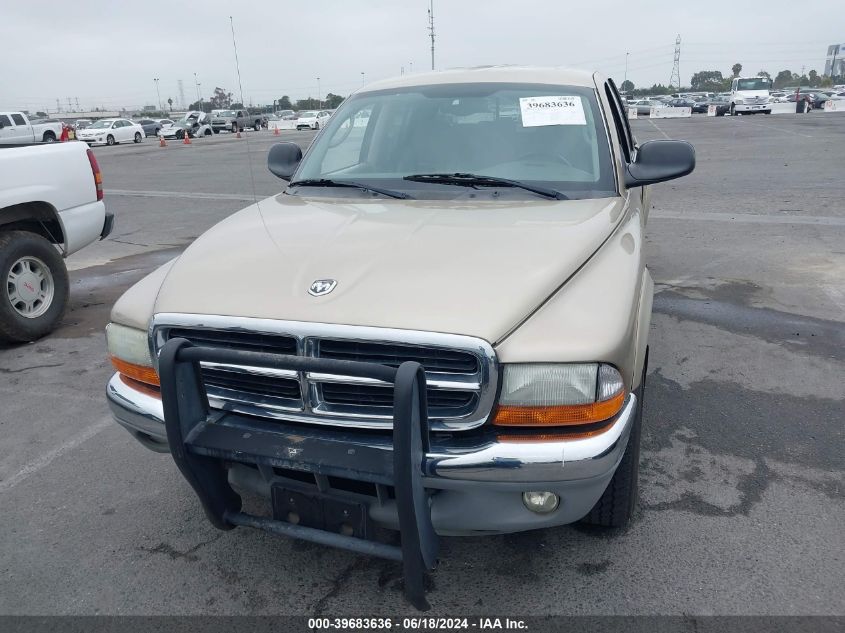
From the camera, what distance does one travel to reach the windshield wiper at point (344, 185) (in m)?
3.37

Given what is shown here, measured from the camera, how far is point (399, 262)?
8.39 ft

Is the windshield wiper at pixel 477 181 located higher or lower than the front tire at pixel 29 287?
higher

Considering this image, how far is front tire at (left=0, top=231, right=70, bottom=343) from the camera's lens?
532cm

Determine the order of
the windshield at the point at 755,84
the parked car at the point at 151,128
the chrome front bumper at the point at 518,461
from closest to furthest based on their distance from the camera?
the chrome front bumper at the point at 518,461 → the windshield at the point at 755,84 → the parked car at the point at 151,128

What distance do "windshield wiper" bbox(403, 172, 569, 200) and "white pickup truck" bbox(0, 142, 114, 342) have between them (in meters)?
3.56

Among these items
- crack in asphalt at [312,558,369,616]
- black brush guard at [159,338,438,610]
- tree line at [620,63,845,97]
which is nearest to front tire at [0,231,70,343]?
black brush guard at [159,338,438,610]

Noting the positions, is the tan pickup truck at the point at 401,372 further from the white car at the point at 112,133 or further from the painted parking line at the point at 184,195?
the white car at the point at 112,133

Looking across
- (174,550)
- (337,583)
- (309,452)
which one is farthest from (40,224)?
(309,452)

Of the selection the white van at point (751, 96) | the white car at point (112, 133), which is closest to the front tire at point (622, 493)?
the white car at point (112, 133)

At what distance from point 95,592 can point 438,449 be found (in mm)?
1549

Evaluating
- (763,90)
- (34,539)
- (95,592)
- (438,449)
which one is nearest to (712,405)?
(438,449)

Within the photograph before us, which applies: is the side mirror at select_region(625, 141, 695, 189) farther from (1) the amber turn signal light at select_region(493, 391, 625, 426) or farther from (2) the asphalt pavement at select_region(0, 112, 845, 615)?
(1) the amber turn signal light at select_region(493, 391, 625, 426)

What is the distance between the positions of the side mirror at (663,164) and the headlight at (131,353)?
237cm

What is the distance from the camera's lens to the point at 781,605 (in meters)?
2.49
